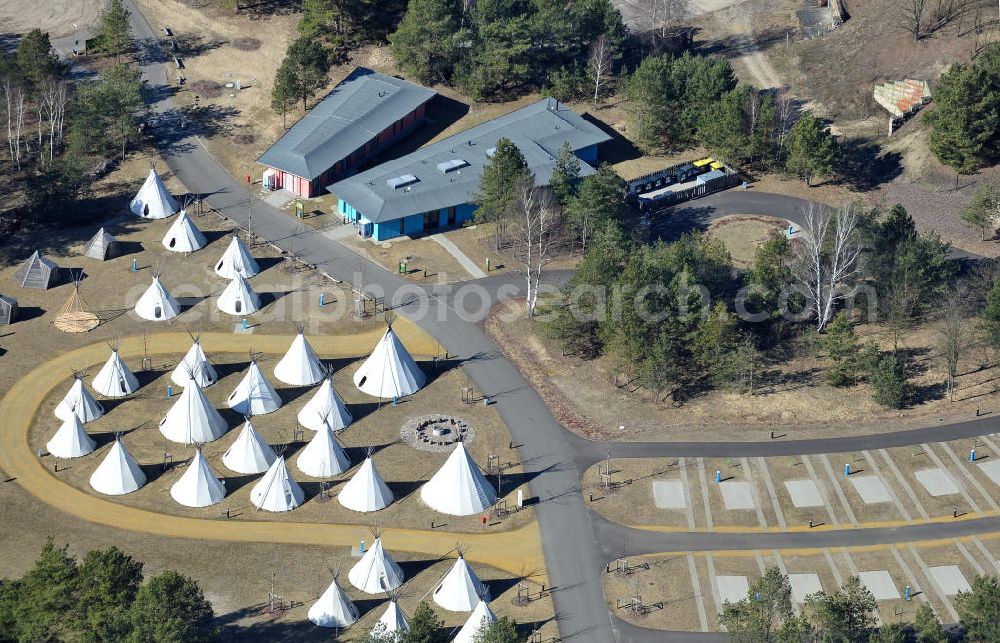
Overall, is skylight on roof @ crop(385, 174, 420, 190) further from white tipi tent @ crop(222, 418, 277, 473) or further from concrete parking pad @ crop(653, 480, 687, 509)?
concrete parking pad @ crop(653, 480, 687, 509)

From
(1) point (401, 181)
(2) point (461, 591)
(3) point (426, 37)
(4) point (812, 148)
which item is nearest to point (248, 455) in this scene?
(2) point (461, 591)

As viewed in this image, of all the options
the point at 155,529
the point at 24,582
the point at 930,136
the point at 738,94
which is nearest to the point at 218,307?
the point at 155,529

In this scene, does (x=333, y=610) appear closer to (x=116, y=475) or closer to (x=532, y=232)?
(x=116, y=475)

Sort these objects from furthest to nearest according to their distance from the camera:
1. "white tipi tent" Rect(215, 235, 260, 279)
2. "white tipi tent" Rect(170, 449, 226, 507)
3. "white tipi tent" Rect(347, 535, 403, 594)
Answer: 1. "white tipi tent" Rect(215, 235, 260, 279)
2. "white tipi tent" Rect(170, 449, 226, 507)
3. "white tipi tent" Rect(347, 535, 403, 594)

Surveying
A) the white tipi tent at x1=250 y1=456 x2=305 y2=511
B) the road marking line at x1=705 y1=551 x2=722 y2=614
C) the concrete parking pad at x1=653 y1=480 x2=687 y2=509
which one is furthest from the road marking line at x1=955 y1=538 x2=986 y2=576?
the white tipi tent at x1=250 y1=456 x2=305 y2=511

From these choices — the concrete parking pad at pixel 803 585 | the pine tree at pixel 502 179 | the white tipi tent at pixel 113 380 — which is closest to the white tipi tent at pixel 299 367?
the white tipi tent at pixel 113 380

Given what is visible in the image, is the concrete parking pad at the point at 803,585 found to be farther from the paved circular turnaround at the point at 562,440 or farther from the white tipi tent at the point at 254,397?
the white tipi tent at the point at 254,397

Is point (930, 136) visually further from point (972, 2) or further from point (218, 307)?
point (218, 307)
